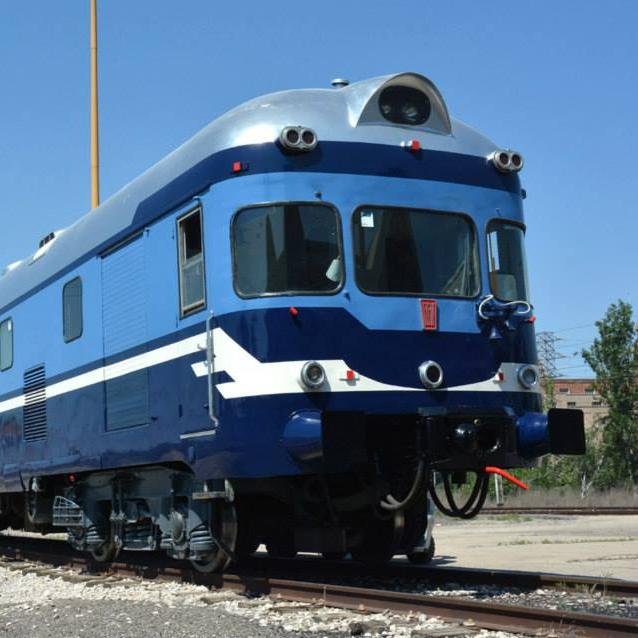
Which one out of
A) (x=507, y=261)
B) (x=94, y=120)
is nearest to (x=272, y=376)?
(x=507, y=261)

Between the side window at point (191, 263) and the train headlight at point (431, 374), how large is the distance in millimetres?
1856

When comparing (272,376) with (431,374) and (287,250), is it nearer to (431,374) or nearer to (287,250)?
(287,250)

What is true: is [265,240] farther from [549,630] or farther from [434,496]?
[549,630]

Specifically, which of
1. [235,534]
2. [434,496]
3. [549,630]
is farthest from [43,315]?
[549,630]

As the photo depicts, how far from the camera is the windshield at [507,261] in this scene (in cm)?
977

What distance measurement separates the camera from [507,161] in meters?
10.1

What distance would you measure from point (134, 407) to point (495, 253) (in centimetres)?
363

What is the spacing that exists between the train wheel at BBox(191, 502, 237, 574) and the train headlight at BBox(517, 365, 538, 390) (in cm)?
263

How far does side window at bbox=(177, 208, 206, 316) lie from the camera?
953cm

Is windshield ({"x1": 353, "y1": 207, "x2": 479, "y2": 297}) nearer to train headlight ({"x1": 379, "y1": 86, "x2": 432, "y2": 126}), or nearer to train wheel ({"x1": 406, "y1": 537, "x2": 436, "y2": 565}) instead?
train headlight ({"x1": 379, "y1": 86, "x2": 432, "y2": 126})

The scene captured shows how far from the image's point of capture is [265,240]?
906 centimetres

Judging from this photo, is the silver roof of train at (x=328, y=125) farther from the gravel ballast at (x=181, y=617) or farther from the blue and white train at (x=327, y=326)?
the gravel ballast at (x=181, y=617)

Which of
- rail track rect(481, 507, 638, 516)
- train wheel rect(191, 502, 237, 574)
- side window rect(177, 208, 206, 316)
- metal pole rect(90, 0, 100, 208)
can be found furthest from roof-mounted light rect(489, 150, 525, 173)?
rail track rect(481, 507, 638, 516)

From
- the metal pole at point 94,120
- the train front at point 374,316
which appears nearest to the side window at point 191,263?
the train front at point 374,316
